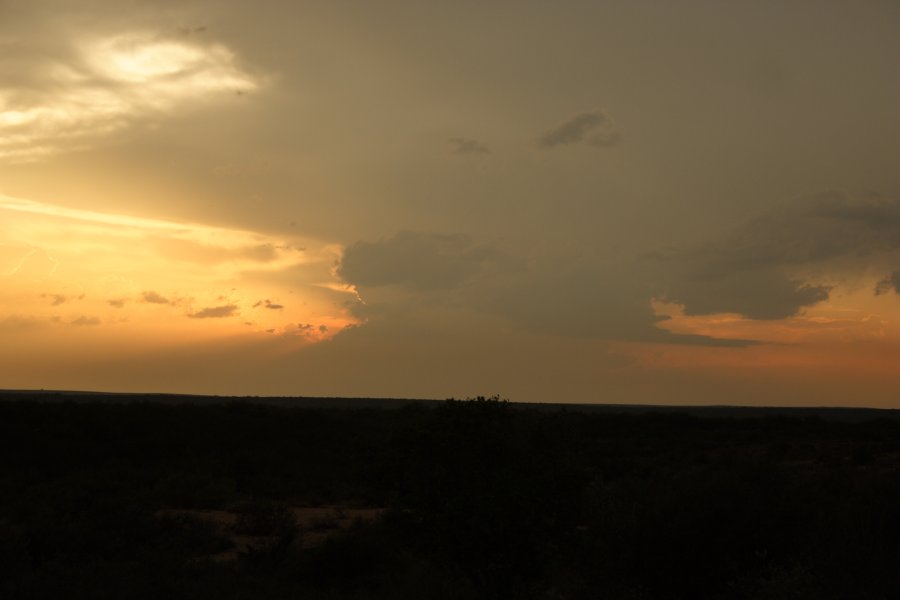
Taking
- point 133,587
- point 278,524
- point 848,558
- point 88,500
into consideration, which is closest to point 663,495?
point 848,558

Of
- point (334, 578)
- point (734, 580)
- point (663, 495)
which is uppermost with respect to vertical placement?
point (663, 495)

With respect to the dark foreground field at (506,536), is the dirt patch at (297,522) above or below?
below

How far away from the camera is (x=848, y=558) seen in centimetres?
1316

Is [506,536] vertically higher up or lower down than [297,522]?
higher up

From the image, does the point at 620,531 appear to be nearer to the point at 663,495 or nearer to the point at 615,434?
the point at 663,495

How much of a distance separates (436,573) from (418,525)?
2643 mm

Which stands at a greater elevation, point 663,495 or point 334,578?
point 663,495

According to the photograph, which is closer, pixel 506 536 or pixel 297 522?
pixel 506 536

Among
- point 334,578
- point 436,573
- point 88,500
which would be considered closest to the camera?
point 436,573

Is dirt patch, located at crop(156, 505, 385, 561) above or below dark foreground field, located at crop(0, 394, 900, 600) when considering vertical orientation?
below

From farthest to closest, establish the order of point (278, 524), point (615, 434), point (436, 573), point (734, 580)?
point (615, 434)
point (278, 524)
point (436, 573)
point (734, 580)

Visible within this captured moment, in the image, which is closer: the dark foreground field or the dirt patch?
the dark foreground field

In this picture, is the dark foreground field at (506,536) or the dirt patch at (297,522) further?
the dirt patch at (297,522)

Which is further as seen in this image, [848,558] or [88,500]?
[88,500]
